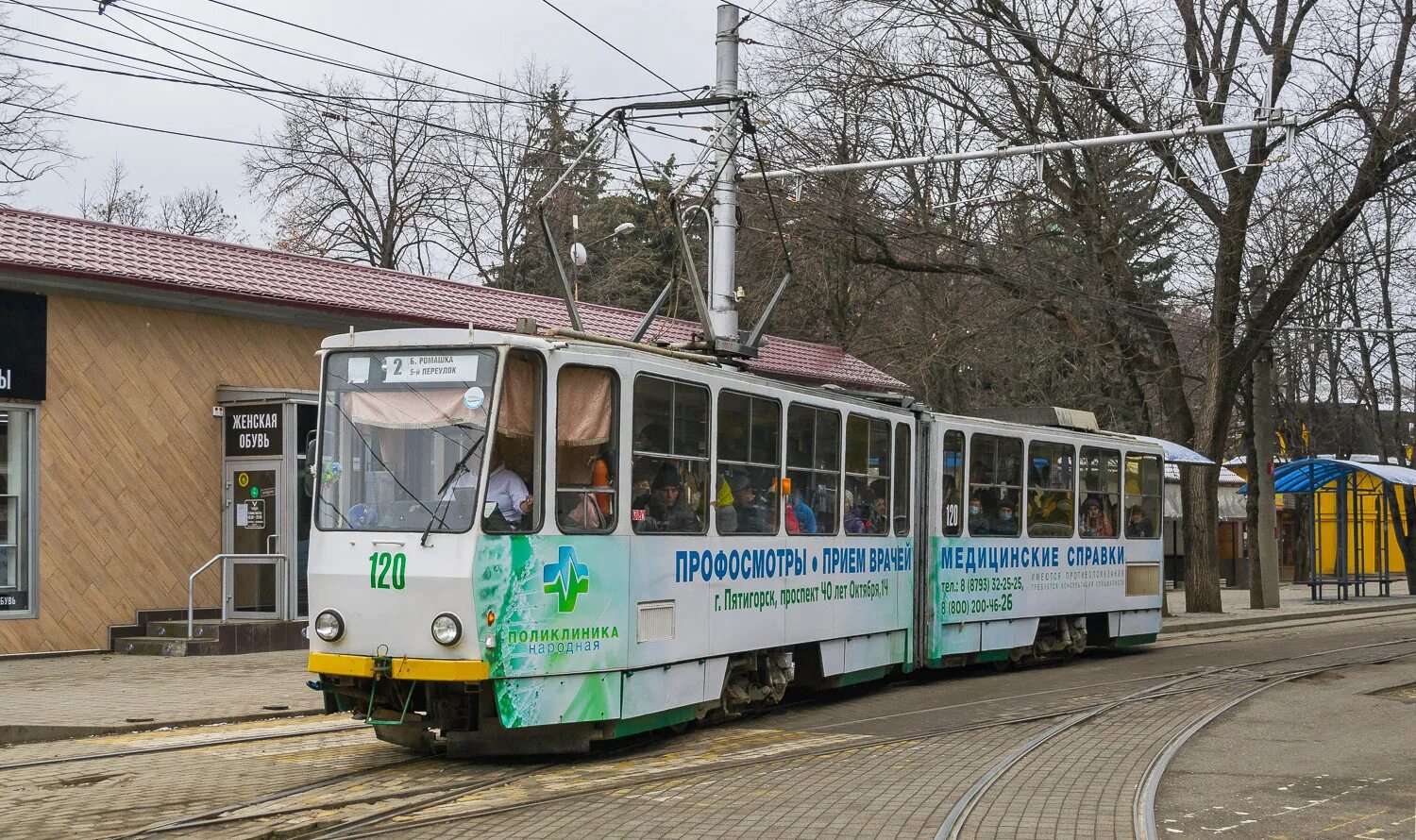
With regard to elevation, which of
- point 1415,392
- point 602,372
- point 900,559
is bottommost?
point 900,559

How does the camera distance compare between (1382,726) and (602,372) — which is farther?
(1382,726)

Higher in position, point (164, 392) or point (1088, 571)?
point (164, 392)

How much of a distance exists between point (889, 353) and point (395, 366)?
82.6 ft

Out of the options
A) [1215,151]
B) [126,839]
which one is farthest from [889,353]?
[126,839]

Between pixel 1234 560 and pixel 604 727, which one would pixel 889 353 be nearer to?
pixel 1234 560

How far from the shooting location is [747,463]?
477 inches

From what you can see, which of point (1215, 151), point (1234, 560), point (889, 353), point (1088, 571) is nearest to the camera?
point (1088, 571)

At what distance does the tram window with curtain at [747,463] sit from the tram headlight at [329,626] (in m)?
3.00

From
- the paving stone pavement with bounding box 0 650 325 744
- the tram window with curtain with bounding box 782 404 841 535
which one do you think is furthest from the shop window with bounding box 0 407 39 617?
the tram window with curtain with bounding box 782 404 841 535

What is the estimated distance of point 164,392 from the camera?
18.6 metres

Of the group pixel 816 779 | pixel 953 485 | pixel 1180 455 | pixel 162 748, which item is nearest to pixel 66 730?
pixel 162 748

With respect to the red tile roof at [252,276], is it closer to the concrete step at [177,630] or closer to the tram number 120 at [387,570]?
the concrete step at [177,630]

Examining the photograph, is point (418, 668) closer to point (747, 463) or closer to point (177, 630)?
point (747, 463)

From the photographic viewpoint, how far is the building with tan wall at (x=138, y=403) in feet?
56.3
